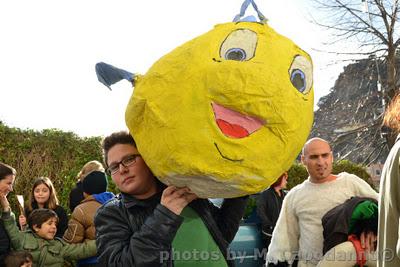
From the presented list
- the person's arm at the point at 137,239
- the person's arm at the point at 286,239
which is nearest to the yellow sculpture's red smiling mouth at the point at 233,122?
the person's arm at the point at 137,239

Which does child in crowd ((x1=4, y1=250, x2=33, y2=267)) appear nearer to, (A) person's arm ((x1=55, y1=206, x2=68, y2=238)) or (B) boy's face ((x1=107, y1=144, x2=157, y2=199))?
(A) person's arm ((x1=55, y1=206, x2=68, y2=238))

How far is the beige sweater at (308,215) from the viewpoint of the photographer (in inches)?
135

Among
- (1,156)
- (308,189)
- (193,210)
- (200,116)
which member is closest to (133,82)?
(200,116)

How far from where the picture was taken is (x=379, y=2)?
1128cm

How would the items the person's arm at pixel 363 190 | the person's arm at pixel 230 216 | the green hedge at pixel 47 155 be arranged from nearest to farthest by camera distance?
the person's arm at pixel 230 216 → the person's arm at pixel 363 190 → the green hedge at pixel 47 155

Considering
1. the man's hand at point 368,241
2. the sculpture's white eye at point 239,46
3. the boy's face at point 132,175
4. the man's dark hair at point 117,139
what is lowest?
the man's hand at point 368,241

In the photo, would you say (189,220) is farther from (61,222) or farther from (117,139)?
(61,222)

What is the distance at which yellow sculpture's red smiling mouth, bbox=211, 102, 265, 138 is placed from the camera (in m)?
1.67

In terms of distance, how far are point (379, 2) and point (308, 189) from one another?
29.7 ft

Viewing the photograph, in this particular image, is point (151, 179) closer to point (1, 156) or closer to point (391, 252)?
point (391, 252)

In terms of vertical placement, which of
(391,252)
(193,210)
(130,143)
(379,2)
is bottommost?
(391,252)

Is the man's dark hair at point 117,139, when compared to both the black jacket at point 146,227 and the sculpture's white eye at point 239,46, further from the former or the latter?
the sculpture's white eye at point 239,46

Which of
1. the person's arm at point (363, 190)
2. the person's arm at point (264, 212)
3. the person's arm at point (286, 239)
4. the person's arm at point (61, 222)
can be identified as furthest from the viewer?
the person's arm at point (264, 212)

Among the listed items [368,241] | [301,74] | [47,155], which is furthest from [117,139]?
[47,155]
